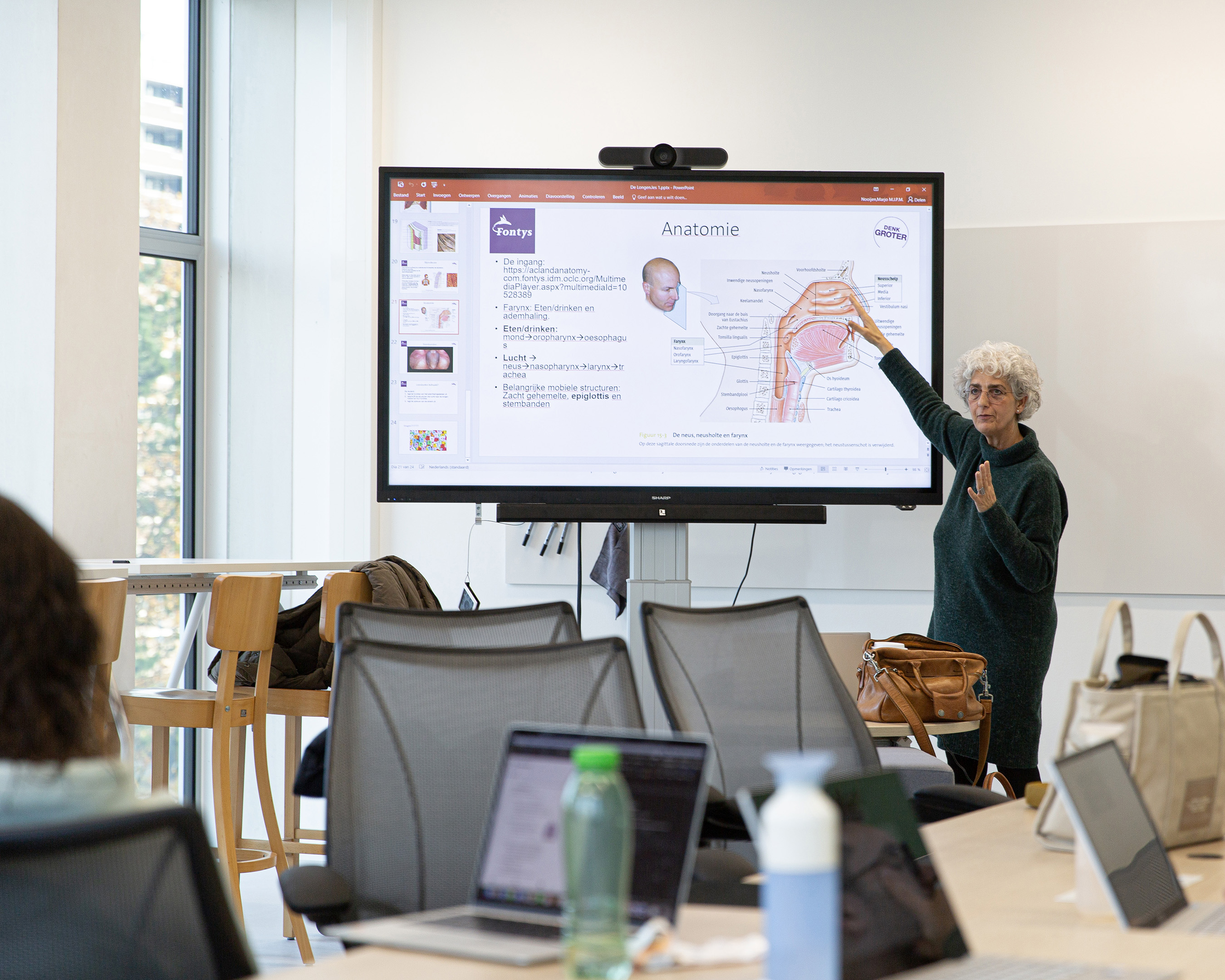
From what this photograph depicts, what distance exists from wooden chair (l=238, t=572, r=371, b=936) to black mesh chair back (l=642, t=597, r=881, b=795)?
1.05 metres

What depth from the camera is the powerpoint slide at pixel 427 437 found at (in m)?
3.61

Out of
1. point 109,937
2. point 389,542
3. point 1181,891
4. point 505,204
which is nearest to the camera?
point 109,937

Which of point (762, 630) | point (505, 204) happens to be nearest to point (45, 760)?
point (762, 630)

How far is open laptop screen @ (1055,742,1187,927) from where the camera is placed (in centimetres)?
124

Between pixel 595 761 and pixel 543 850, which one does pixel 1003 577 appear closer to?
pixel 543 850

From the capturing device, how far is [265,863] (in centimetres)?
340

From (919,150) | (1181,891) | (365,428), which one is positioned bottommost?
(1181,891)

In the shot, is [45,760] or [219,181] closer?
[45,760]

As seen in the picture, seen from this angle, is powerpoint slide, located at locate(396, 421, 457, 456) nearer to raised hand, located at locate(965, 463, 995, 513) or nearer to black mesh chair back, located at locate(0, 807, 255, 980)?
raised hand, located at locate(965, 463, 995, 513)

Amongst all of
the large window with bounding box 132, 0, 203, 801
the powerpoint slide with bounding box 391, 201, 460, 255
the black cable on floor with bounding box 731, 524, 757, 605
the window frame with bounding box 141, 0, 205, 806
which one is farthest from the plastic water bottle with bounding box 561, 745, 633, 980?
A: the window frame with bounding box 141, 0, 205, 806

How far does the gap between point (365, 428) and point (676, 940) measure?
12.8 feet

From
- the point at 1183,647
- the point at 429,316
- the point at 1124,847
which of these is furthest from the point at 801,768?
the point at 429,316

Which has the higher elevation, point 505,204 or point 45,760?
point 505,204

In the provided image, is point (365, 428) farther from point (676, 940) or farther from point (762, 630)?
point (676, 940)
